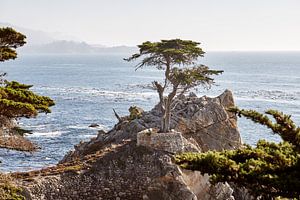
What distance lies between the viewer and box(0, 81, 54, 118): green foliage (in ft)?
39.4

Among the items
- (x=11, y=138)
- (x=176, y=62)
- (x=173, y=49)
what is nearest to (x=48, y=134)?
(x=176, y=62)

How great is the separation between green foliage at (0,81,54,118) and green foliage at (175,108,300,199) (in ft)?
16.0

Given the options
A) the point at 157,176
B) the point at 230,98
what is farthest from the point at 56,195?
the point at 230,98

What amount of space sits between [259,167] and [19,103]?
21.7ft

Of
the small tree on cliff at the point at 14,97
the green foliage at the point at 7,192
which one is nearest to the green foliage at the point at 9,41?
the small tree on cliff at the point at 14,97

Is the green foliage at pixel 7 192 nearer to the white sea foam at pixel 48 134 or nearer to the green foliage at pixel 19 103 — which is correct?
the green foliage at pixel 19 103

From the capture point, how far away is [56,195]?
→ 79.8 ft

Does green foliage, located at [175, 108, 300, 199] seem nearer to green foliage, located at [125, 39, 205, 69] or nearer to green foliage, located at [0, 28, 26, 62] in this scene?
green foliage, located at [0, 28, 26, 62]

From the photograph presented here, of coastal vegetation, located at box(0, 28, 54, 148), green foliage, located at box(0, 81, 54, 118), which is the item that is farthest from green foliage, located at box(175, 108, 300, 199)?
coastal vegetation, located at box(0, 28, 54, 148)

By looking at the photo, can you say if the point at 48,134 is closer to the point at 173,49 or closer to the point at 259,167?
the point at 173,49

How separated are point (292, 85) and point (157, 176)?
92.2m

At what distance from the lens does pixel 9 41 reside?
13.3m

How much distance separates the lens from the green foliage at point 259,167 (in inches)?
341

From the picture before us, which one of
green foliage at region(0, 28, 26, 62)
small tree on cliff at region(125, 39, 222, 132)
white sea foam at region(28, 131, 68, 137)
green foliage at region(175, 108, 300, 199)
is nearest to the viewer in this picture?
green foliage at region(175, 108, 300, 199)
